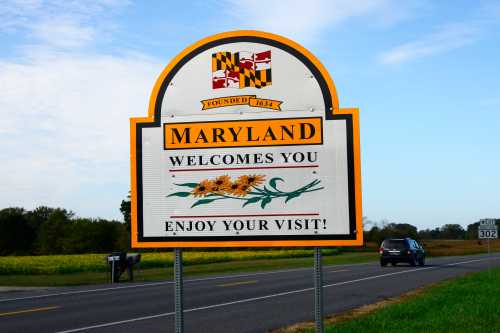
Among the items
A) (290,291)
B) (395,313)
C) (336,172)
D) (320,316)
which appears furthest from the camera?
(290,291)

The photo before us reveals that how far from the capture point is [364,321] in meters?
11.6

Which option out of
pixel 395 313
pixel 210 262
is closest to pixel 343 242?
pixel 395 313

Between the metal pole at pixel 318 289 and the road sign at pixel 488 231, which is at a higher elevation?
the metal pole at pixel 318 289

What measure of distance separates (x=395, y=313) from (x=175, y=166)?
29.4ft

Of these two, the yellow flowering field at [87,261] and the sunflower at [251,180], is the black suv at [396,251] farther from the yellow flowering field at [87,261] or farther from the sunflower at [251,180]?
the sunflower at [251,180]

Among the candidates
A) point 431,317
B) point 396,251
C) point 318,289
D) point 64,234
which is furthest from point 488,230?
Result: point 64,234

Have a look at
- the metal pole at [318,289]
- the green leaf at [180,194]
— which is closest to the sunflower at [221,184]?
the green leaf at [180,194]

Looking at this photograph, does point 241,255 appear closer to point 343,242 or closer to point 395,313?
point 395,313

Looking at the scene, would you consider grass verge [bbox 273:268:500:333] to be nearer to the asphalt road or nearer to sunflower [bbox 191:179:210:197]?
the asphalt road

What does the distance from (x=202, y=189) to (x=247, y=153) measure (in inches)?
15.8

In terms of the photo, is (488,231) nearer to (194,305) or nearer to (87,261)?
(194,305)

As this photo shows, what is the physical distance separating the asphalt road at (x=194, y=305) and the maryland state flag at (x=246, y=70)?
26.9ft

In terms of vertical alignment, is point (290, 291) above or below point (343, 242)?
below

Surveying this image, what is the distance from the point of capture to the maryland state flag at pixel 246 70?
461 cm
